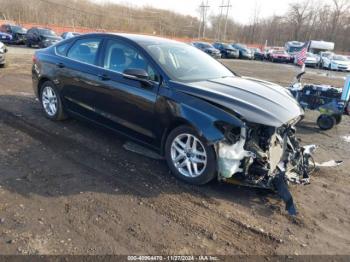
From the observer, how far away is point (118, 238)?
3186 mm

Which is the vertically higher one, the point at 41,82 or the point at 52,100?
the point at 41,82

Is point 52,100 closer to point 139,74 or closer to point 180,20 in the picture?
point 139,74

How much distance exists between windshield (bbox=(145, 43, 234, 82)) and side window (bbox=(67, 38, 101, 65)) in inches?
41.5

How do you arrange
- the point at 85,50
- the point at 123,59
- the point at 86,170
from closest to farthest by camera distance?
the point at 86,170
the point at 123,59
the point at 85,50

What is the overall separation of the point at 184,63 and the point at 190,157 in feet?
4.99

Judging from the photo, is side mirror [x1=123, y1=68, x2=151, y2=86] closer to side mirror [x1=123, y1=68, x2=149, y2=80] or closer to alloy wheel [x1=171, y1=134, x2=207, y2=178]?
side mirror [x1=123, y1=68, x2=149, y2=80]

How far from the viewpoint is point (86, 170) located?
4.49m

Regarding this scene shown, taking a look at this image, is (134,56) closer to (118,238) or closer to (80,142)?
(80,142)

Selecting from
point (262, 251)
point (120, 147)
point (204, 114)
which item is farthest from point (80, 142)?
point (262, 251)

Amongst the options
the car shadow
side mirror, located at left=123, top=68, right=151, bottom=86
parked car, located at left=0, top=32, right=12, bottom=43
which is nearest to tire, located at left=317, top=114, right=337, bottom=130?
the car shadow

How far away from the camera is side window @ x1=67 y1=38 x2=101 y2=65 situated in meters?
5.37

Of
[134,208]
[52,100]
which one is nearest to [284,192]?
[134,208]

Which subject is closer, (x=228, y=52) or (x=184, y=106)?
(x=184, y=106)

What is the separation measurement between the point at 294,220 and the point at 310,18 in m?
92.3
